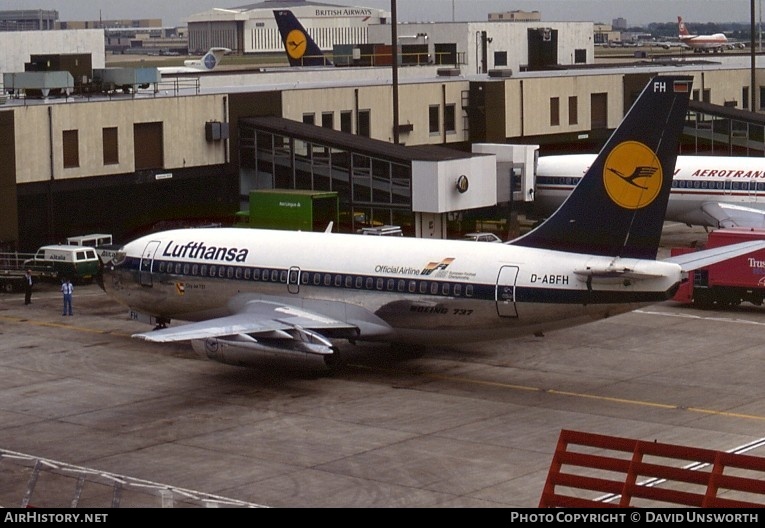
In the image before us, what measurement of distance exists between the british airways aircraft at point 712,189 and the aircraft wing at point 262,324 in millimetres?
31093

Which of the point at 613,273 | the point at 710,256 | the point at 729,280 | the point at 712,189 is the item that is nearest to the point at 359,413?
the point at 613,273

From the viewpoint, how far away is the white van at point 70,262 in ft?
196

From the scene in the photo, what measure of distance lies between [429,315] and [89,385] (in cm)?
1060

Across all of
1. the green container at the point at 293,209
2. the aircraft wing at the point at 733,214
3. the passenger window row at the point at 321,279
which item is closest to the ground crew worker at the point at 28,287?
the passenger window row at the point at 321,279

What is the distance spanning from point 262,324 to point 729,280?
21037 millimetres

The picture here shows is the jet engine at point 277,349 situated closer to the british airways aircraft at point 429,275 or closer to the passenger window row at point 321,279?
the british airways aircraft at point 429,275

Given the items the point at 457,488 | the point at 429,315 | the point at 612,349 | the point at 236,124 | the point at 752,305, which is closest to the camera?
the point at 457,488

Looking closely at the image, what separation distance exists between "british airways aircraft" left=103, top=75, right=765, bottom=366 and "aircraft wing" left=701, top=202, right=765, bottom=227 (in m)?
26.1

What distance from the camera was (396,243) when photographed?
41.8 metres

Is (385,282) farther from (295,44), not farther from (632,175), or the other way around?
(295,44)

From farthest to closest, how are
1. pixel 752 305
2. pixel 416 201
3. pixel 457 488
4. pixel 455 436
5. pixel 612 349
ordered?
pixel 416 201, pixel 752 305, pixel 612 349, pixel 455 436, pixel 457 488
